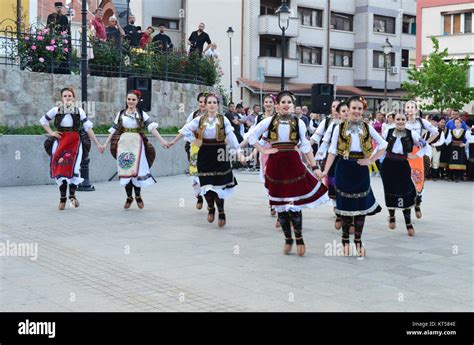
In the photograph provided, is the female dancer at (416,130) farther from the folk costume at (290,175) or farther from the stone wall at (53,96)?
the stone wall at (53,96)

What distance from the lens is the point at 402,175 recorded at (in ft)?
36.6

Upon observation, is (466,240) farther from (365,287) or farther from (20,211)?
(20,211)

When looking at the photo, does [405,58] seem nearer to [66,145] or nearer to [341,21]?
[341,21]

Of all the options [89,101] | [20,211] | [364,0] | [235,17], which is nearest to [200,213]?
[20,211]

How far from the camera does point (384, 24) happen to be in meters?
54.8

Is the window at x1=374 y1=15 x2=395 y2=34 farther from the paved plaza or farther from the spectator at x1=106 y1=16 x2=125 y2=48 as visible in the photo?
the paved plaza

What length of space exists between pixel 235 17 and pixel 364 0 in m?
11.1

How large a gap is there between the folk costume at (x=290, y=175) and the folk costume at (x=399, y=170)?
2218mm

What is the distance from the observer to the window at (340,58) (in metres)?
52.5

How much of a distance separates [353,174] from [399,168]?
2221mm

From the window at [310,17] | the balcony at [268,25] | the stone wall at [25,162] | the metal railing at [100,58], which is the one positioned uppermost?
the window at [310,17]

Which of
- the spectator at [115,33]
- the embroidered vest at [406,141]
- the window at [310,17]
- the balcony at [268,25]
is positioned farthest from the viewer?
the window at [310,17]

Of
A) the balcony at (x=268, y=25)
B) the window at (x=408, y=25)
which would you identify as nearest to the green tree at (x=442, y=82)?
the balcony at (x=268, y=25)

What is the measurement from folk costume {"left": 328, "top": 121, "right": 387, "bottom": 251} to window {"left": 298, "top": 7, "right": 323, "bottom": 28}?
136 ft
